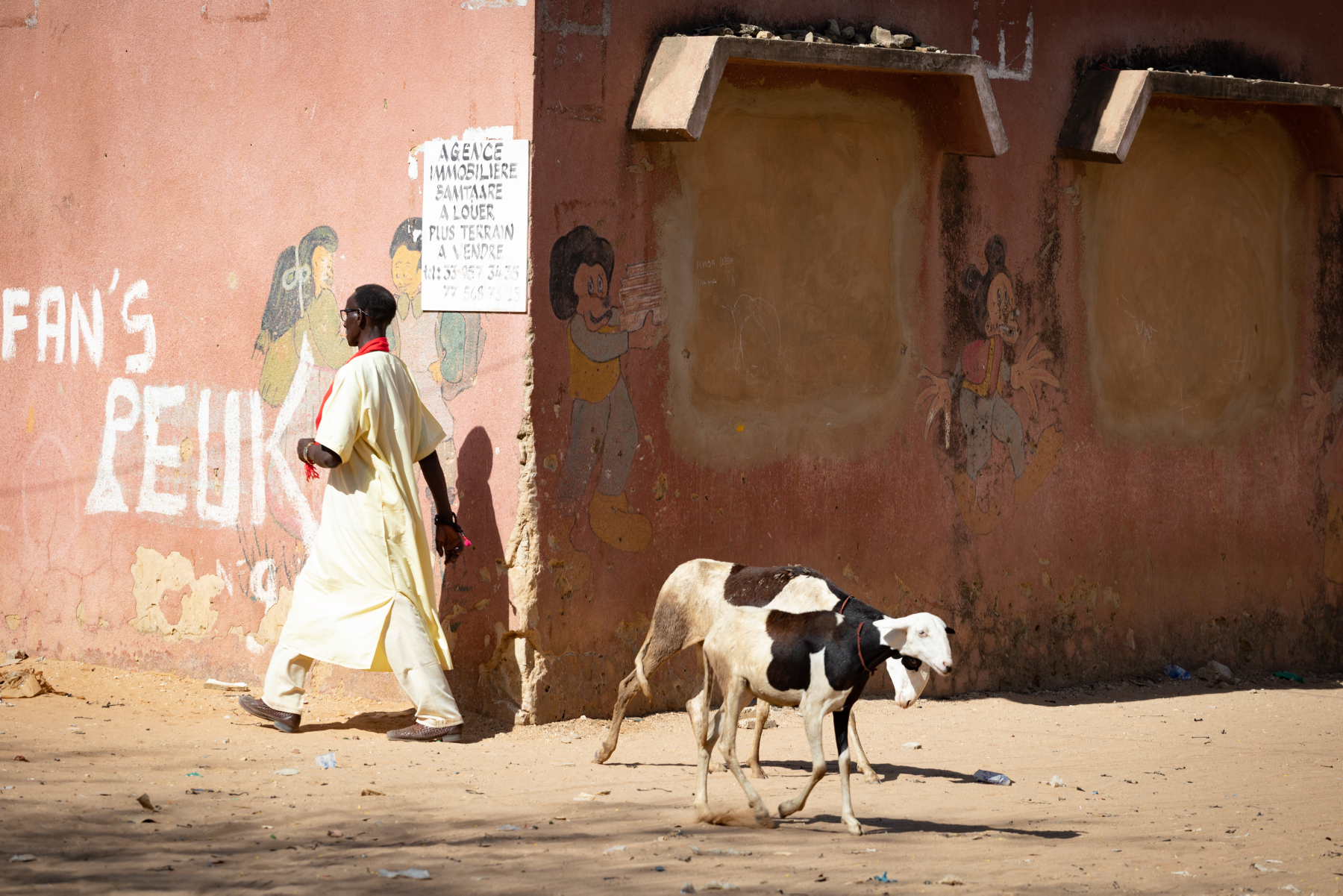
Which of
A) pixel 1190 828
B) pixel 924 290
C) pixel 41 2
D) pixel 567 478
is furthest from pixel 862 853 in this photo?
pixel 41 2

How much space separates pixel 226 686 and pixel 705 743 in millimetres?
3169

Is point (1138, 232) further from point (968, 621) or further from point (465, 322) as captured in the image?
point (465, 322)

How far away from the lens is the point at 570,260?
6719mm

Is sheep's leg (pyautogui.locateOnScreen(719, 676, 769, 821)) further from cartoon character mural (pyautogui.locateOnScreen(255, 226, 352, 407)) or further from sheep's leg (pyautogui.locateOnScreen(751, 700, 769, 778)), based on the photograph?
cartoon character mural (pyautogui.locateOnScreen(255, 226, 352, 407))

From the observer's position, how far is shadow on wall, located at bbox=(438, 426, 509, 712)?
6730 mm

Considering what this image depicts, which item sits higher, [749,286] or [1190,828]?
[749,286]

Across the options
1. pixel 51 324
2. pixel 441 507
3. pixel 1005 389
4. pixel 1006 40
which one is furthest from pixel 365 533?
pixel 1006 40

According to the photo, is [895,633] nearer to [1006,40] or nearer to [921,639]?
[921,639]

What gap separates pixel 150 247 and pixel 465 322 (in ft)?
7.14

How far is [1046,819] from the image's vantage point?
5453mm

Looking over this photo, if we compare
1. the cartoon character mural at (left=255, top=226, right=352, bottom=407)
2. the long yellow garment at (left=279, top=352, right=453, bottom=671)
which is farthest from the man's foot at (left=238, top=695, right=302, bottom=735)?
the cartoon character mural at (left=255, top=226, right=352, bottom=407)

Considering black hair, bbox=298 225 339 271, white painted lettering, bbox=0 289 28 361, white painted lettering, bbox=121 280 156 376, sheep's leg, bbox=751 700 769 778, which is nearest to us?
sheep's leg, bbox=751 700 769 778

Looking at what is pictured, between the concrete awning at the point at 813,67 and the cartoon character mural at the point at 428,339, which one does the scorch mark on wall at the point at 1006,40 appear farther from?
the cartoon character mural at the point at 428,339

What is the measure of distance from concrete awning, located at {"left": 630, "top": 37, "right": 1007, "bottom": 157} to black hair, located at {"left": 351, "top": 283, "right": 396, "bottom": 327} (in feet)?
4.57
